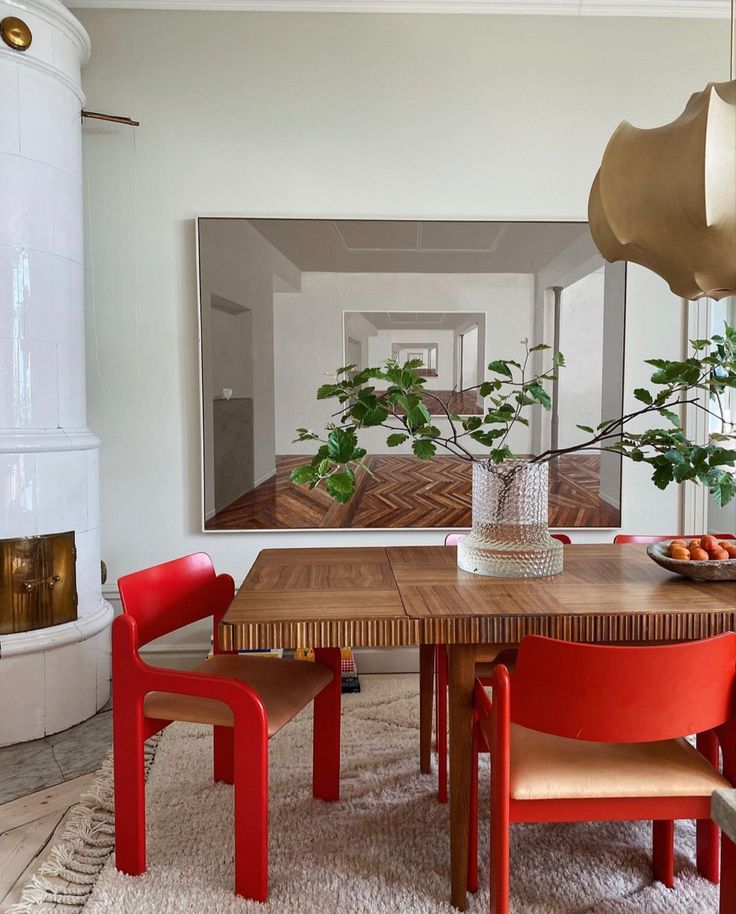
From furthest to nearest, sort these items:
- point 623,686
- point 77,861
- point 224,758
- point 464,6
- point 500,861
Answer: point 464,6 → point 224,758 → point 77,861 → point 500,861 → point 623,686

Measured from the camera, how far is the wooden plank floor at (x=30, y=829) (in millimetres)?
1804

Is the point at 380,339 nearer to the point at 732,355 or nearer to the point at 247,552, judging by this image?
the point at 247,552

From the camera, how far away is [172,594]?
199 centimetres

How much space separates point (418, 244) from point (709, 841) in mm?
2403

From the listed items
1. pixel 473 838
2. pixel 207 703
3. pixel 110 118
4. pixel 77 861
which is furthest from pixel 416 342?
pixel 77 861

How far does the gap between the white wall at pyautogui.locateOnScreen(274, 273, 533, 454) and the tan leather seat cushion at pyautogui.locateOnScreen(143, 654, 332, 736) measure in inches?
49.5

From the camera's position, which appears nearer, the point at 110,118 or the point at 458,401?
the point at 110,118

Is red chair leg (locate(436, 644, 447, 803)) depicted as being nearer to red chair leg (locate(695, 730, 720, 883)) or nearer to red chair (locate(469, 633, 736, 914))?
red chair (locate(469, 633, 736, 914))

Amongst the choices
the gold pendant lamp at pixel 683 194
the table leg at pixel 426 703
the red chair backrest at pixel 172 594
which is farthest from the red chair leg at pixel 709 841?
the red chair backrest at pixel 172 594

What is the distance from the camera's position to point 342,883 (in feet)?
5.72

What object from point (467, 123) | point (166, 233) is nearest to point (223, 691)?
point (166, 233)

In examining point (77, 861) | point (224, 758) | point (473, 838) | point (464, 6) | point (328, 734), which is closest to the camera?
point (473, 838)

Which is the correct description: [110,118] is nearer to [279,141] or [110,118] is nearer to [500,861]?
[279,141]

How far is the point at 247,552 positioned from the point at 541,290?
5.74ft
